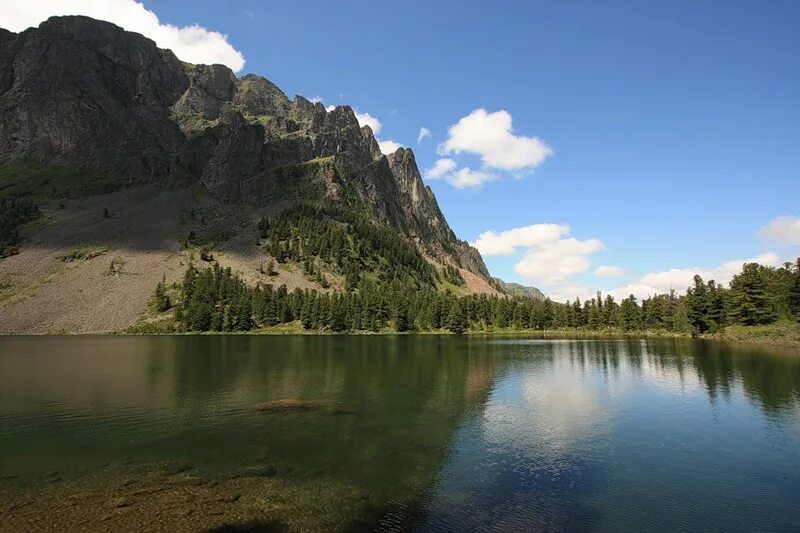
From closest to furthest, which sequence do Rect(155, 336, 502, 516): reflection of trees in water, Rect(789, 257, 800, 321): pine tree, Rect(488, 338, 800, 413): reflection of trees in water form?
Rect(155, 336, 502, 516): reflection of trees in water, Rect(488, 338, 800, 413): reflection of trees in water, Rect(789, 257, 800, 321): pine tree

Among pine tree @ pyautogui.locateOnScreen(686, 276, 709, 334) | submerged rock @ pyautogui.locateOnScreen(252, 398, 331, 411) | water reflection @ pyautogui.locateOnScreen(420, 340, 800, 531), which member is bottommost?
water reflection @ pyautogui.locateOnScreen(420, 340, 800, 531)

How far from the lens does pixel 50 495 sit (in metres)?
25.9

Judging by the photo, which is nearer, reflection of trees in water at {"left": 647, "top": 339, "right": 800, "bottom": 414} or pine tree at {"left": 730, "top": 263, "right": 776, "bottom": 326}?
reflection of trees in water at {"left": 647, "top": 339, "right": 800, "bottom": 414}

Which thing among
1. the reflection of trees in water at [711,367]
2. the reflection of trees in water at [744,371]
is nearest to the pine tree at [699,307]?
the reflection of trees in water at [711,367]

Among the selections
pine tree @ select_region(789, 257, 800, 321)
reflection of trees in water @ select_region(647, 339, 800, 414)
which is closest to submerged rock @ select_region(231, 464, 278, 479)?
reflection of trees in water @ select_region(647, 339, 800, 414)

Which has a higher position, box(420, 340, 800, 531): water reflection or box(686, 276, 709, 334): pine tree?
box(686, 276, 709, 334): pine tree

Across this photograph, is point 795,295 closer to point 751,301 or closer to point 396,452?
point 751,301

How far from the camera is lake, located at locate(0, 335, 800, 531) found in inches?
Result: 940

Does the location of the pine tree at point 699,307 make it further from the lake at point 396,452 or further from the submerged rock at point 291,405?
the submerged rock at point 291,405

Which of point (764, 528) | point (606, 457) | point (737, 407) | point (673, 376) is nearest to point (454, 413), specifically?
point (606, 457)

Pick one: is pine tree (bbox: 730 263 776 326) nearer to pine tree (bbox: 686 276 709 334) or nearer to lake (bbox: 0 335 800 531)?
pine tree (bbox: 686 276 709 334)

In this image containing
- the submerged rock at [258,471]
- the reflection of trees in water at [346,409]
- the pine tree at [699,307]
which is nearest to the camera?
the submerged rock at [258,471]

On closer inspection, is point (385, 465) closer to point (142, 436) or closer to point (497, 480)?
point (497, 480)

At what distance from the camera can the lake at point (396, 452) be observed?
78.3 feet
